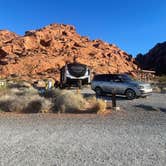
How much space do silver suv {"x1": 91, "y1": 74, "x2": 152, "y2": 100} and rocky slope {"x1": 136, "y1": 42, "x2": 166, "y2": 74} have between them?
69.9 metres

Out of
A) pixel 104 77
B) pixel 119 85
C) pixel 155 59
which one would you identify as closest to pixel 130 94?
pixel 119 85

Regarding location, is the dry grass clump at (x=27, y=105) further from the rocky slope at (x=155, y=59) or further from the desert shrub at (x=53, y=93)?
the rocky slope at (x=155, y=59)

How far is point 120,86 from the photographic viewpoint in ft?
81.9

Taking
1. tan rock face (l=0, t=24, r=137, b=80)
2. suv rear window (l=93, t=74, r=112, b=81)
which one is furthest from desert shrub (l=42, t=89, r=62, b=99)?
tan rock face (l=0, t=24, r=137, b=80)

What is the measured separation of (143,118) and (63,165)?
7.63 metres

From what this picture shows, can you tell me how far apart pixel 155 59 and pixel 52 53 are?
108 ft

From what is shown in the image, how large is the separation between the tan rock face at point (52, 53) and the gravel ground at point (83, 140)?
199ft

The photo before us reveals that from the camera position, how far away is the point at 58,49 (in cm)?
9056

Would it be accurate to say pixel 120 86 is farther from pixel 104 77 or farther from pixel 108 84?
pixel 104 77

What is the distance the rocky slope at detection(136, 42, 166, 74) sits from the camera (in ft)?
320

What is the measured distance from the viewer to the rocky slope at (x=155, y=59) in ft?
320

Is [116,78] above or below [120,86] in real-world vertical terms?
above

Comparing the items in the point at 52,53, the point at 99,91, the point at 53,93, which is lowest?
the point at 53,93

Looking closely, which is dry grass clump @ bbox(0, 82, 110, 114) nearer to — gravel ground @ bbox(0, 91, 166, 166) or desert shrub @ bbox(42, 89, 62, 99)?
gravel ground @ bbox(0, 91, 166, 166)
